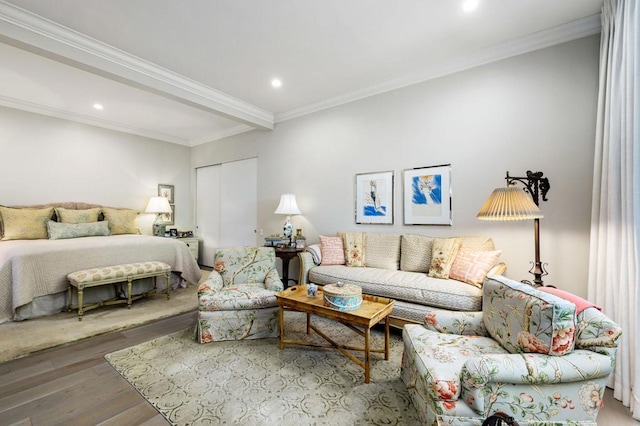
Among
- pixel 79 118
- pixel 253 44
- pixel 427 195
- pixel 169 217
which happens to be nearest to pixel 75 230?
pixel 169 217

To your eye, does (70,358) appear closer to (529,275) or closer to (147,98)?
(147,98)

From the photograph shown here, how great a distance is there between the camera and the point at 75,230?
4137 mm

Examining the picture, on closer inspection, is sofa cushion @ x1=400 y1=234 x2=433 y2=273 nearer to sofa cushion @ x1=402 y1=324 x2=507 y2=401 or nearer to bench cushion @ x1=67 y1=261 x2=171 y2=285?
sofa cushion @ x1=402 y1=324 x2=507 y2=401

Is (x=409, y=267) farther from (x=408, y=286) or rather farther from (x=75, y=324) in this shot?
(x=75, y=324)

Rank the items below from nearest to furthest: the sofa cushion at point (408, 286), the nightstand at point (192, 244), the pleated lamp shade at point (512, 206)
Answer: the pleated lamp shade at point (512, 206) → the sofa cushion at point (408, 286) → the nightstand at point (192, 244)

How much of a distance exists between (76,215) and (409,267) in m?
5.00

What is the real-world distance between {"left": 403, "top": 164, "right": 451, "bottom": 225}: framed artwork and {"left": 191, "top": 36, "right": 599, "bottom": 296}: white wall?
0.08 meters

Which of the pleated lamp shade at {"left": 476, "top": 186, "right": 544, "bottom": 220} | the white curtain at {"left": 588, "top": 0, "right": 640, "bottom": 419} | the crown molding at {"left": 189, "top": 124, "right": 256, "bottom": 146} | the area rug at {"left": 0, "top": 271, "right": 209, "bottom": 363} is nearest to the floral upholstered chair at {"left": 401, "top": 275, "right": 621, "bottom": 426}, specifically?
the white curtain at {"left": 588, "top": 0, "right": 640, "bottom": 419}

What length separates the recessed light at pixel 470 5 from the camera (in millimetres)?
2227

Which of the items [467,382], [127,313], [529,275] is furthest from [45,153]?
[529,275]

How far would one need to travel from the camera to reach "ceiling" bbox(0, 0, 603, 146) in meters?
2.30

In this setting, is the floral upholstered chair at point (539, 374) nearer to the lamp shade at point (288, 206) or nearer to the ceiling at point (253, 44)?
the ceiling at point (253, 44)

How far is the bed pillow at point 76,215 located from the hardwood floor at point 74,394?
2.62m

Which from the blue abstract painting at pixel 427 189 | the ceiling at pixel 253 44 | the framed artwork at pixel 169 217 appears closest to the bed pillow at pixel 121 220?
the framed artwork at pixel 169 217
